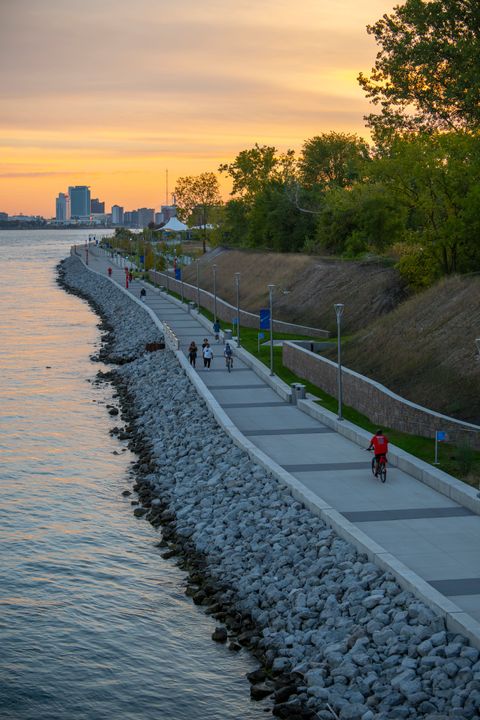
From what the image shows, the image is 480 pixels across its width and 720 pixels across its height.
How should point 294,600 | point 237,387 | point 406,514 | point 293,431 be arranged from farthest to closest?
point 237,387, point 293,431, point 406,514, point 294,600

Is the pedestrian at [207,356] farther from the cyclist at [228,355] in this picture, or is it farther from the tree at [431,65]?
the tree at [431,65]

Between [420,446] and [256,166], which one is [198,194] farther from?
[420,446]

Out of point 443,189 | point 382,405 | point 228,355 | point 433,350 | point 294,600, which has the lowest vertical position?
point 294,600

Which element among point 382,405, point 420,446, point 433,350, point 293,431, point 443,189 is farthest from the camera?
point 443,189

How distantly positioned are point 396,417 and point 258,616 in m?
12.5

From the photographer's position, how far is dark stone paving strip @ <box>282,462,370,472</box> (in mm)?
27359

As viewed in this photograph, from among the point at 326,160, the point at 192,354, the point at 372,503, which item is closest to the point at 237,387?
the point at 192,354

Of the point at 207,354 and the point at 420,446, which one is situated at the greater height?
the point at 207,354

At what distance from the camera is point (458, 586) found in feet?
60.4

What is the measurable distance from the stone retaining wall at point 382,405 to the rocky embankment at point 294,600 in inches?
203

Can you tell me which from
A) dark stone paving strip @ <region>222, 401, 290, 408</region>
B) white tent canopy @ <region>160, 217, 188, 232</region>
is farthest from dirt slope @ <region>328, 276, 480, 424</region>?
white tent canopy @ <region>160, 217, 188, 232</region>

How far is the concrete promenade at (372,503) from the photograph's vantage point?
60.7 feet

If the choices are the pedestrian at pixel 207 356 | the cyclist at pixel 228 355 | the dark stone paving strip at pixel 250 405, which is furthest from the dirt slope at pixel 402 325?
the pedestrian at pixel 207 356

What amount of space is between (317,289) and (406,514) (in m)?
41.7
